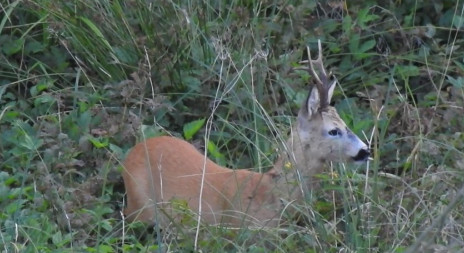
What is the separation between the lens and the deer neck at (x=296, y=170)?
586cm

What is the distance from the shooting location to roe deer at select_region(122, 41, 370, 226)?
6.50 meters

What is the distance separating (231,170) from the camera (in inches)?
265

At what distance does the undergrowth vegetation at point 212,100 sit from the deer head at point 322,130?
10 cm

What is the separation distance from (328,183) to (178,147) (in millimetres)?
836

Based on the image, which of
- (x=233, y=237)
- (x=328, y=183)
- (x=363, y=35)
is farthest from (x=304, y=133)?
(x=363, y=35)

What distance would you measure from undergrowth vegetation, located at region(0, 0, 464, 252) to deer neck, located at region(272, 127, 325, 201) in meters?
0.07

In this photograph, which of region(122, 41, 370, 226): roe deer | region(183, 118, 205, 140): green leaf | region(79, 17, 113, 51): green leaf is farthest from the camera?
region(79, 17, 113, 51): green leaf

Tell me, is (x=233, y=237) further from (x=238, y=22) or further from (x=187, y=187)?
(x=238, y=22)

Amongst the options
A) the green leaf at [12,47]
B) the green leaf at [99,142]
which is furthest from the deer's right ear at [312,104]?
the green leaf at [12,47]

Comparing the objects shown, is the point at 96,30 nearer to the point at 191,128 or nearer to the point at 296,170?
the point at 191,128

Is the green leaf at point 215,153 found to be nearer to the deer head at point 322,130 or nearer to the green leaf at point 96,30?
the deer head at point 322,130

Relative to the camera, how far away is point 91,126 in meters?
7.30

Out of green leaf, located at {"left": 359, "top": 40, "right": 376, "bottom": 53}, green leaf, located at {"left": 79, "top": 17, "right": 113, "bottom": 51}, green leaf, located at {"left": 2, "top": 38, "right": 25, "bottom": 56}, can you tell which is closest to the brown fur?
green leaf, located at {"left": 79, "top": 17, "right": 113, "bottom": 51}

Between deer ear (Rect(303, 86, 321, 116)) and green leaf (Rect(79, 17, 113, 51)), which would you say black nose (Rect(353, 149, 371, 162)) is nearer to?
deer ear (Rect(303, 86, 321, 116))
